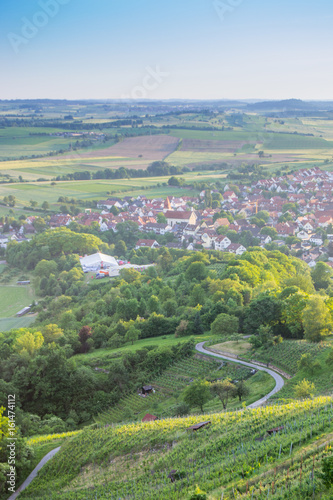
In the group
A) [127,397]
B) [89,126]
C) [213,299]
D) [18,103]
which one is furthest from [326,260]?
[18,103]

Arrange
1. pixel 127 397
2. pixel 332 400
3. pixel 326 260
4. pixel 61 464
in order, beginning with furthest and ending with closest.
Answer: pixel 326 260, pixel 127 397, pixel 61 464, pixel 332 400

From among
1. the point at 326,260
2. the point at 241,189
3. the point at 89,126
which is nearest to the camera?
the point at 326,260

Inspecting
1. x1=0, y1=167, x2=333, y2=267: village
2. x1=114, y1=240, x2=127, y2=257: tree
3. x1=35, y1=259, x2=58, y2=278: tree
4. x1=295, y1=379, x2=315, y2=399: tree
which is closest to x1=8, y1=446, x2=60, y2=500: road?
x1=295, y1=379, x2=315, y2=399: tree

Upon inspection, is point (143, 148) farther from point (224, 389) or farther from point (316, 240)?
point (224, 389)

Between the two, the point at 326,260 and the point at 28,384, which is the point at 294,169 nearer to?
the point at 326,260

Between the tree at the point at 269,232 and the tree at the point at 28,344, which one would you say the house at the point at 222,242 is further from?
the tree at the point at 28,344

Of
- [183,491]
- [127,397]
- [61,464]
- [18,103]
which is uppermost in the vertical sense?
[18,103]
